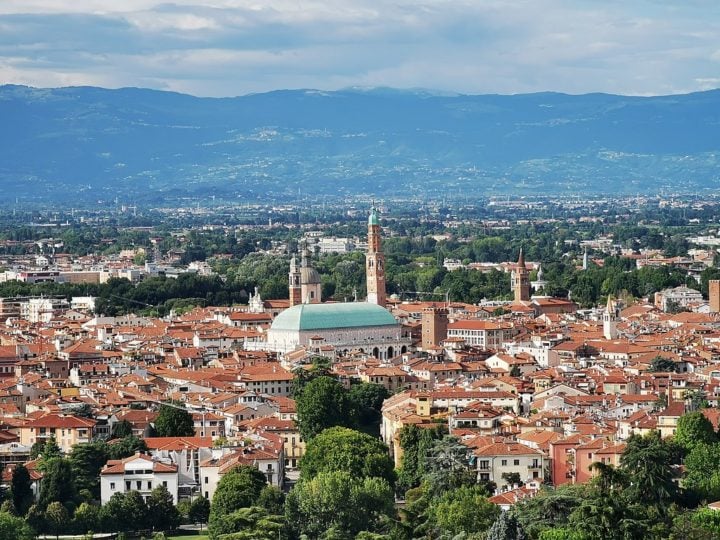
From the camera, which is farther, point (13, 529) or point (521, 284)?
point (521, 284)

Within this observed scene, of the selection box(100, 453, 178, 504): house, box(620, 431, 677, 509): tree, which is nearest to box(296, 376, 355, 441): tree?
box(100, 453, 178, 504): house

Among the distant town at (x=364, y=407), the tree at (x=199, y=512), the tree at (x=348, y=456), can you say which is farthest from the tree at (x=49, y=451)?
the tree at (x=348, y=456)

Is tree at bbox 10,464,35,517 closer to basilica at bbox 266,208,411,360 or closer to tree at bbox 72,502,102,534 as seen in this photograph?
tree at bbox 72,502,102,534

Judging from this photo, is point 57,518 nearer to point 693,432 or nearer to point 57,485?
point 57,485

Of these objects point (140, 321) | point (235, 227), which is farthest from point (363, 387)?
point (235, 227)

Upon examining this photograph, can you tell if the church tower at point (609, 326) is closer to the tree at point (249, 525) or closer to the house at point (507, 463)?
the house at point (507, 463)

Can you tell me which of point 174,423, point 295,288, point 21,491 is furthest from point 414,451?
point 295,288
